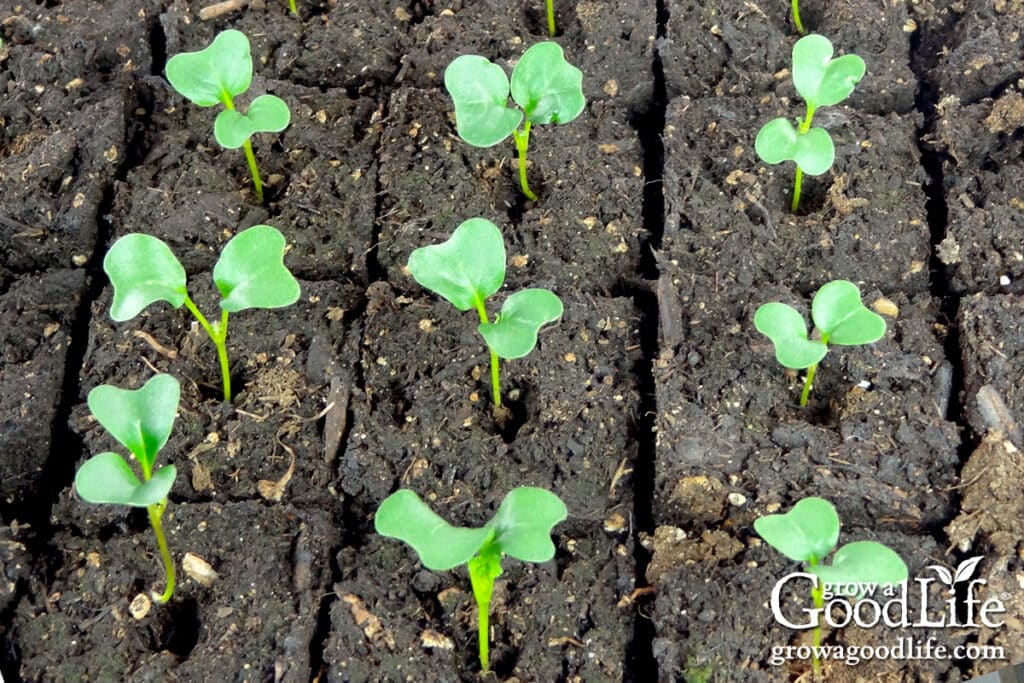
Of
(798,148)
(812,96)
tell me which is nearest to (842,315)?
(798,148)

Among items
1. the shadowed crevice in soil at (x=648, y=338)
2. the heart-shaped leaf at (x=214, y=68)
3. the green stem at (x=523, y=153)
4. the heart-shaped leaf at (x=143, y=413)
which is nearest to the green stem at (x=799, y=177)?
the shadowed crevice in soil at (x=648, y=338)

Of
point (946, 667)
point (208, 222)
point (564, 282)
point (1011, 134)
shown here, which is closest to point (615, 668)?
point (946, 667)

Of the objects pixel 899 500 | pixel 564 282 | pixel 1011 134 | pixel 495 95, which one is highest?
pixel 495 95

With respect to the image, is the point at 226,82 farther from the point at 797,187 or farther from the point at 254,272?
the point at 797,187

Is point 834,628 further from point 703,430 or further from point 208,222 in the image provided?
point 208,222

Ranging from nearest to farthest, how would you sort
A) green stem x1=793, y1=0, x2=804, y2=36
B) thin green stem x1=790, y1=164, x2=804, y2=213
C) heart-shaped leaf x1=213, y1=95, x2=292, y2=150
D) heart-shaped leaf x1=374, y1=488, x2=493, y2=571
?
heart-shaped leaf x1=374, y1=488, x2=493, y2=571
heart-shaped leaf x1=213, y1=95, x2=292, y2=150
thin green stem x1=790, y1=164, x2=804, y2=213
green stem x1=793, y1=0, x2=804, y2=36

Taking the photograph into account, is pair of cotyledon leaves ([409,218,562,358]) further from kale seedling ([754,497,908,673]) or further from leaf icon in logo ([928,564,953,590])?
leaf icon in logo ([928,564,953,590])

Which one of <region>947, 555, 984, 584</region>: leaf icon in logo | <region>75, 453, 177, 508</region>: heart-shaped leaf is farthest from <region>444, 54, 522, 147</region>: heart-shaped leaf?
<region>947, 555, 984, 584</region>: leaf icon in logo
